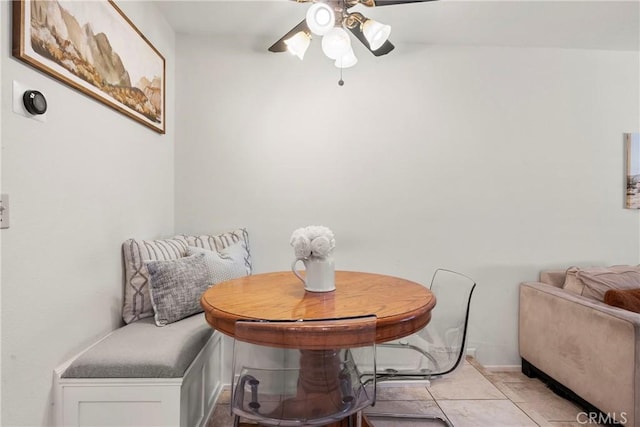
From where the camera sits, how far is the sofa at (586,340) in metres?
1.75

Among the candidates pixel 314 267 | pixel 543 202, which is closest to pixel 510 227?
pixel 543 202

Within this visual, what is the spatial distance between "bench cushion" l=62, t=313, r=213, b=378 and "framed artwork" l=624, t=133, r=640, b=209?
343cm

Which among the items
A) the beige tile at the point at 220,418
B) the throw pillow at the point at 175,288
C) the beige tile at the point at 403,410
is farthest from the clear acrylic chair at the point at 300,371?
the beige tile at the point at 220,418

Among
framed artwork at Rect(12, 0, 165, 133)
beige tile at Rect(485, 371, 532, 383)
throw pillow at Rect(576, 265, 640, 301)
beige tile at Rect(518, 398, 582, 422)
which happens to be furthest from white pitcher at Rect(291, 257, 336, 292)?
throw pillow at Rect(576, 265, 640, 301)

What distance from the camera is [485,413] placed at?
1.92 m

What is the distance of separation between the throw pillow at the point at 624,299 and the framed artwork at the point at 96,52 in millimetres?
3123

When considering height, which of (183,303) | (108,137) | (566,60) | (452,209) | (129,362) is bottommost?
(129,362)

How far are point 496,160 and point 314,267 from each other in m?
1.96

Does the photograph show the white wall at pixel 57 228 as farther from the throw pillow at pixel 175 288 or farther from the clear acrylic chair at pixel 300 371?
the clear acrylic chair at pixel 300 371

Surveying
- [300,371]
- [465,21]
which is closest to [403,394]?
[300,371]

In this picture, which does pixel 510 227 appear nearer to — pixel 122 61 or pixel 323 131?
pixel 323 131

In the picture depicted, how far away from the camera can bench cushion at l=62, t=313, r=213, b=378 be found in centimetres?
132

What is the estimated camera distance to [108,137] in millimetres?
1630

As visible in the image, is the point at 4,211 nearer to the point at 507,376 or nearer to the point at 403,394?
the point at 403,394
